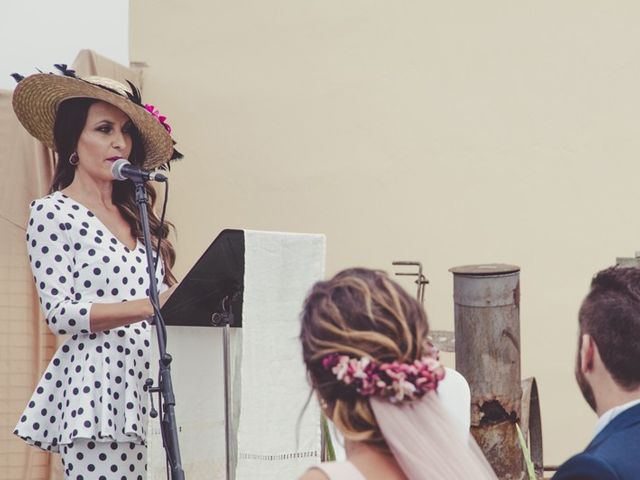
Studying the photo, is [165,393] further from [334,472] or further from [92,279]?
[334,472]

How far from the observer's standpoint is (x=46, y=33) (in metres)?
4.96

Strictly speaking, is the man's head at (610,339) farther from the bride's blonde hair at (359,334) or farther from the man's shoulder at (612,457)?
the bride's blonde hair at (359,334)

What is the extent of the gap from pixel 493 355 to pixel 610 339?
174 centimetres

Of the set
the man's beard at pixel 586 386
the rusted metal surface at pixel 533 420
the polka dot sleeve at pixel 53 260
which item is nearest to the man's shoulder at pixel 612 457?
the man's beard at pixel 586 386

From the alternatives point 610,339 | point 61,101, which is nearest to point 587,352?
point 610,339

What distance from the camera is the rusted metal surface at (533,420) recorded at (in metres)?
4.56

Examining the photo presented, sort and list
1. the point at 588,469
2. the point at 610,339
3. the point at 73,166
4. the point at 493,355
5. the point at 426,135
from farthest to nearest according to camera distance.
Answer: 1. the point at 426,135
2. the point at 493,355
3. the point at 73,166
4. the point at 610,339
5. the point at 588,469

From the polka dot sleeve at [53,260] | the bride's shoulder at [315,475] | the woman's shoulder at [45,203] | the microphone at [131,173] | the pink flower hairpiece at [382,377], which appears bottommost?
the bride's shoulder at [315,475]

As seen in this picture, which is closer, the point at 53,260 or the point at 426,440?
the point at 426,440

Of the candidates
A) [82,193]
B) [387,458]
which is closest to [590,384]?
[387,458]

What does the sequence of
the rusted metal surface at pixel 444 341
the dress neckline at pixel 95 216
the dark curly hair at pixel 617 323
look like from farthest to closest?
1. the rusted metal surface at pixel 444 341
2. the dress neckline at pixel 95 216
3. the dark curly hair at pixel 617 323

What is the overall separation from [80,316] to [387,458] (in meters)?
1.25

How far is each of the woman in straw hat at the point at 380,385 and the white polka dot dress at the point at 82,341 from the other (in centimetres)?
115

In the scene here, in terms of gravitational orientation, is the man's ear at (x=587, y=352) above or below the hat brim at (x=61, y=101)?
below
